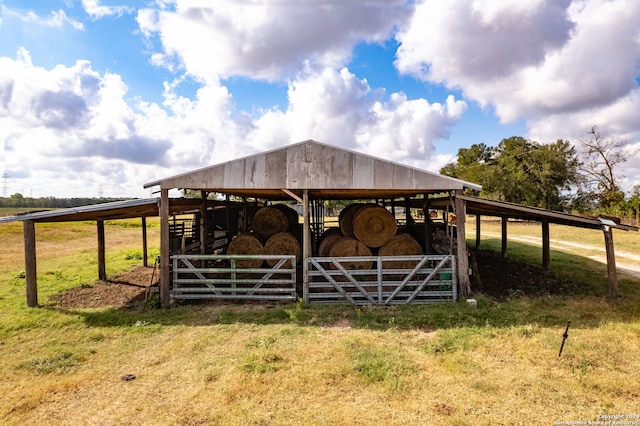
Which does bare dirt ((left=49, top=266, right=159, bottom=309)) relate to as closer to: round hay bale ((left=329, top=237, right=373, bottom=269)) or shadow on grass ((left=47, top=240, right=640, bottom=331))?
shadow on grass ((left=47, top=240, right=640, bottom=331))

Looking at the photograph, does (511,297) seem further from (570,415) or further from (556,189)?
(556,189)

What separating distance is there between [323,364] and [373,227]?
17.7 feet

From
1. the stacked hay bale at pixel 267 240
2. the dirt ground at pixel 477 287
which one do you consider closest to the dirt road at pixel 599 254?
the dirt ground at pixel 477 287

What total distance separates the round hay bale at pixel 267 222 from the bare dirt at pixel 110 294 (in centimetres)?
364

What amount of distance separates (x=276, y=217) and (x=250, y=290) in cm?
362

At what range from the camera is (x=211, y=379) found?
18.1 feet

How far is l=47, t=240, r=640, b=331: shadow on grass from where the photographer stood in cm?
777

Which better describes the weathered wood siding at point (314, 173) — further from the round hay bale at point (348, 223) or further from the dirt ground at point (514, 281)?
the dirt ground at point (514, 281)

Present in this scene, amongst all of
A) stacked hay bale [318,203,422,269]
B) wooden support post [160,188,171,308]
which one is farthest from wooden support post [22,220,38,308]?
stacked hay bale [318,203,422,269]

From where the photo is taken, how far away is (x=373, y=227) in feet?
35.0

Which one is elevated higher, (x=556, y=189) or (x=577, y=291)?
(x=556, y=189)

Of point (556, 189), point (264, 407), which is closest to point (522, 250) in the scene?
point (264, 407)

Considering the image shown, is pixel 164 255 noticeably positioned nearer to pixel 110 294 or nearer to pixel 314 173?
pixel 110 294

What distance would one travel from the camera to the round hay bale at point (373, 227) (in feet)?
34.9
